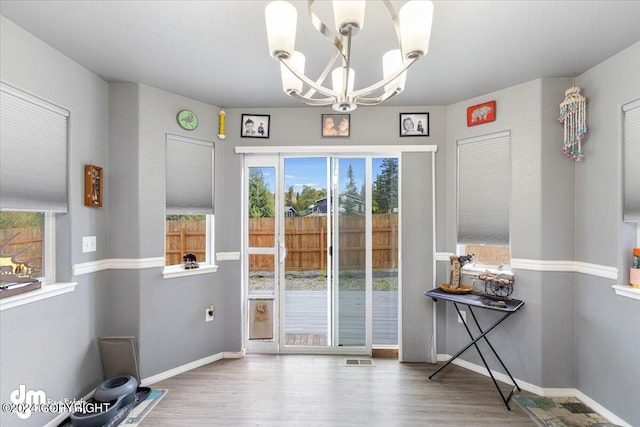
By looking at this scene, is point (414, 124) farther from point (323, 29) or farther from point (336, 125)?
point (323, 29)

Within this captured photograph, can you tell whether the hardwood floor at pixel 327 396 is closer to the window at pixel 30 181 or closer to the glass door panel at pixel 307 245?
the glass door panel at pixel 307 245

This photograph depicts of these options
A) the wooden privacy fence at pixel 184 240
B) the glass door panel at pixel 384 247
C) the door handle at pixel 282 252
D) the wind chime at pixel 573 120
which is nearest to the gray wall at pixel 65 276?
the wooden privacy fence at pixel 184 240

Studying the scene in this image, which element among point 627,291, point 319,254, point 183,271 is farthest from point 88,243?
point 627,291

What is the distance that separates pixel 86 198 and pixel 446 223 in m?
3.20

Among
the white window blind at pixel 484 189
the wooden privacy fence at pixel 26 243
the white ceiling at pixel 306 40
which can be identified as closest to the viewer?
the white ceiling at pixel 306 40

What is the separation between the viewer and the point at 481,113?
2857 millimetres

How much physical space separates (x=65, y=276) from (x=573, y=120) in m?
4.02

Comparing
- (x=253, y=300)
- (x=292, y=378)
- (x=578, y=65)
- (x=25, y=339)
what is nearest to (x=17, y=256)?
(x=25, y=339)

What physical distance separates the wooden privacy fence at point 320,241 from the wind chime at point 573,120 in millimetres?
1518

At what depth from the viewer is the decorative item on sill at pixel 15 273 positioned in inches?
73.6

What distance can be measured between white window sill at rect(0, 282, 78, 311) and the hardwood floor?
1087 mm

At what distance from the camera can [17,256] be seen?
6.60ft

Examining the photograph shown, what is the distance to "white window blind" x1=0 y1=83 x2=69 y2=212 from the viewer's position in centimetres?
182

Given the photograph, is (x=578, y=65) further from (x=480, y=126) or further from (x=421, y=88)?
(x=421, y=88)
